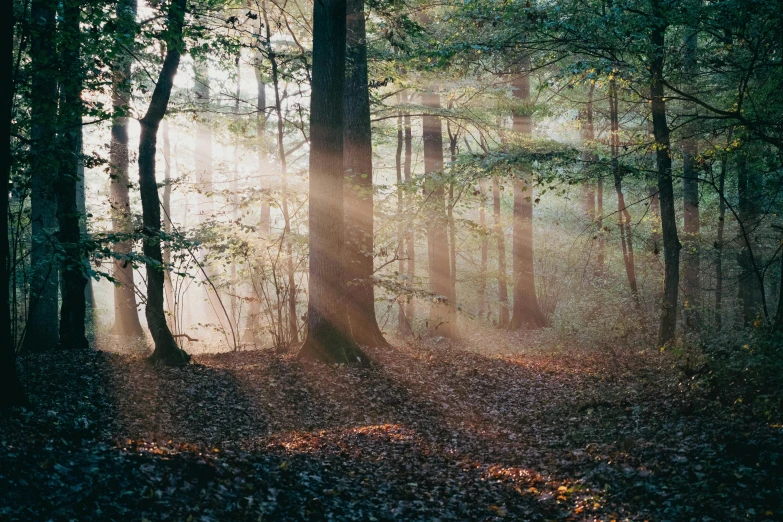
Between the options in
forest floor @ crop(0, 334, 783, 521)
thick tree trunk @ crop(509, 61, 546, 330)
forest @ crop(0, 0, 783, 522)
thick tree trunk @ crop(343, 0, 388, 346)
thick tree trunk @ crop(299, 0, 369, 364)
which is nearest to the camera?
forest floor @ crop(0, 334, 783, 521)

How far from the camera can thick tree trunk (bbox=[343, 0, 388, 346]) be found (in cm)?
Result: 1161

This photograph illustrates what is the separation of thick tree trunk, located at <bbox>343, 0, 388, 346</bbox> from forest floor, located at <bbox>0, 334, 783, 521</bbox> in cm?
101

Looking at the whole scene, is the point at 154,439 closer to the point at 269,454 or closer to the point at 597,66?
the point at 269,454

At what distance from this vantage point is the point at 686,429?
6.73 meters

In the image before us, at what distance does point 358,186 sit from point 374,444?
230 inches

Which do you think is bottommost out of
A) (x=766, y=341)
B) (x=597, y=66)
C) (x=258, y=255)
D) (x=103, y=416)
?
(x=103, y=416)

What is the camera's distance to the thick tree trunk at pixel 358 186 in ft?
38.1

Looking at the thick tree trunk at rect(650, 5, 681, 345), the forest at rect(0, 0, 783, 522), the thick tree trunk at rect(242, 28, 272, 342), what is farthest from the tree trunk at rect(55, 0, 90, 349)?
the thick tree trunk at rect(650, 5, 681, 345)

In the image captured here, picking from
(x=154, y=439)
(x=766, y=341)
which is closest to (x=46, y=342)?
(x=154, y=439)

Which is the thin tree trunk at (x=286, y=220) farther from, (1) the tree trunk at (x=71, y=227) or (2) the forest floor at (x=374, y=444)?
(1) the tree trunk at (x=71, y=227)

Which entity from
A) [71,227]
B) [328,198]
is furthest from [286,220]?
[71,227]

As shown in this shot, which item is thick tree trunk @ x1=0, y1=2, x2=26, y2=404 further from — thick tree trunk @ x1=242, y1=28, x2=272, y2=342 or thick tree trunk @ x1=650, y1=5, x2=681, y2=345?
thick tree trunk @ x1=650, y1=5, x2=681, y2=345

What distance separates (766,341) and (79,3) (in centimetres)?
1013

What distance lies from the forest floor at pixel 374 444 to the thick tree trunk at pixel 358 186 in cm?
101
